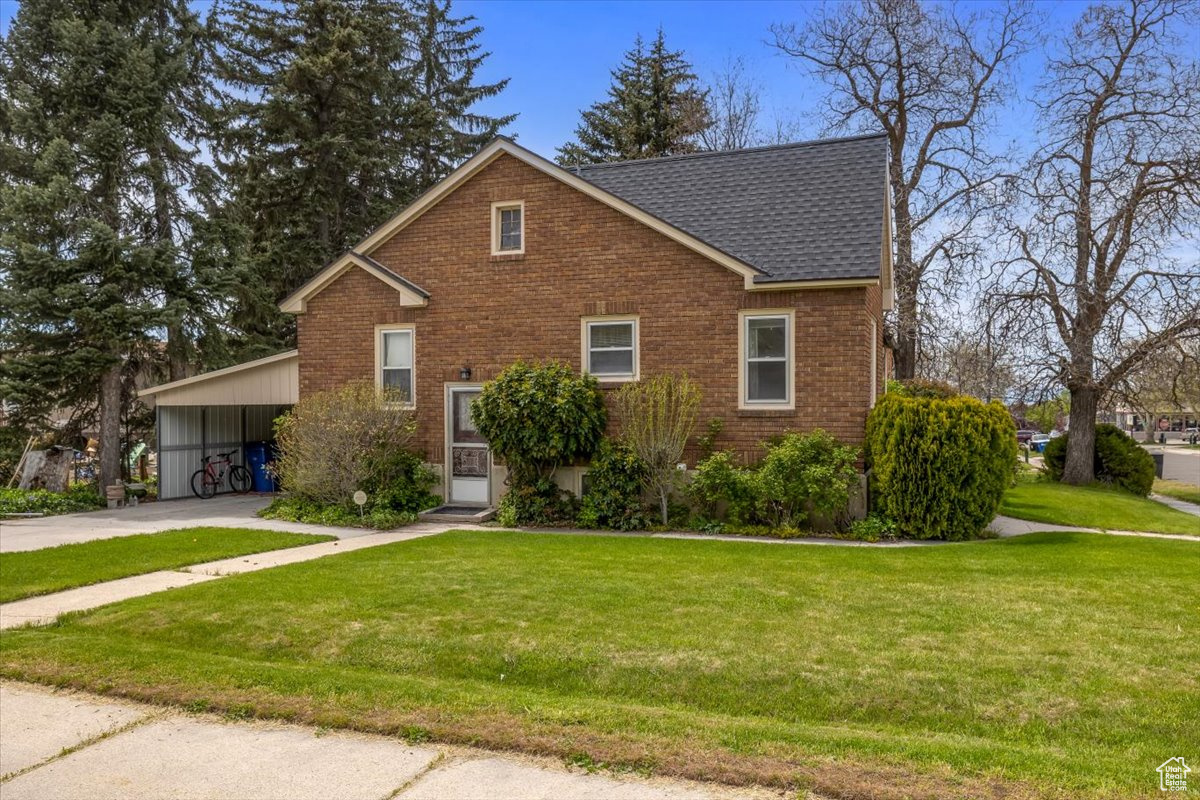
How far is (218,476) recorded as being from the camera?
1947 cm

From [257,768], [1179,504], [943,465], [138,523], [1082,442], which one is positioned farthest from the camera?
[1082,442]

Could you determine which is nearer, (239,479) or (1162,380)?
(239,479)

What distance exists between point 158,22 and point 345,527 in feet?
47.9

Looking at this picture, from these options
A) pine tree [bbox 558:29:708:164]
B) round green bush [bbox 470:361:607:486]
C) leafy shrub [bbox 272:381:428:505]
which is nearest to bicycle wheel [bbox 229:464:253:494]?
leafy shrub [bbox 272:381:428:505]

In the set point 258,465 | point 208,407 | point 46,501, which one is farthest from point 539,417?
point 46,501

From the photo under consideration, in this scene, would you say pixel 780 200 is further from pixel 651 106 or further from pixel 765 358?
pixel 651 106

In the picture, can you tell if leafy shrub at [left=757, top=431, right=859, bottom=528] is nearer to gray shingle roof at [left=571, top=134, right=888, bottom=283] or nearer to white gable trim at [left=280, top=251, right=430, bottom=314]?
gray shingle roof at [left=571, top=134, right=888, bottom=283]

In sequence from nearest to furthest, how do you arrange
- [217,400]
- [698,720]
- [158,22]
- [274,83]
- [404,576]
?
[698,720] → [404,576] → [217,400] → [158,22] → [274,83]

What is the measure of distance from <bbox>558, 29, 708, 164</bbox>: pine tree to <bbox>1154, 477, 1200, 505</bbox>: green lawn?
64.2 ft

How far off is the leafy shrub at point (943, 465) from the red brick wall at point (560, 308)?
86 cm

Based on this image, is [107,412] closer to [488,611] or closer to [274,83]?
[274,83]

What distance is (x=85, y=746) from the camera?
486 centimetres

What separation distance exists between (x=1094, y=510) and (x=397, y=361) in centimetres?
1389

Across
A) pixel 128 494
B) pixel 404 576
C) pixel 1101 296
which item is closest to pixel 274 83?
pixel 128 494
